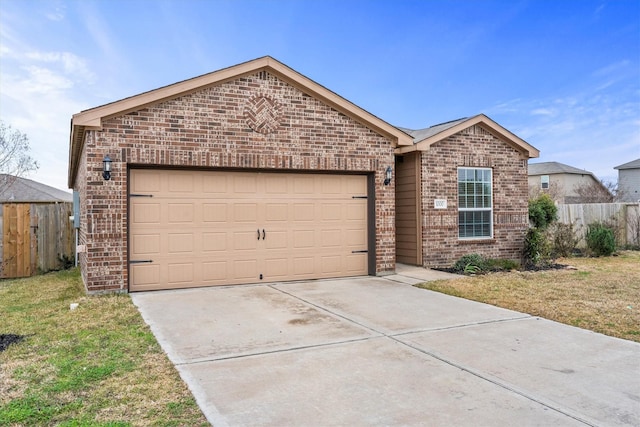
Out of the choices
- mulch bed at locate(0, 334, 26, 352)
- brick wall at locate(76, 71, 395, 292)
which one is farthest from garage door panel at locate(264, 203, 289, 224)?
mulch bed at locate(0, 334, 26, 352)

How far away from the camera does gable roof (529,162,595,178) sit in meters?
37.6

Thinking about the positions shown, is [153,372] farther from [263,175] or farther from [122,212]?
[263,175]

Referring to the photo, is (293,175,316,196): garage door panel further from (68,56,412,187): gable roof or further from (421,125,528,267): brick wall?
(421,125,528,267): brick wall

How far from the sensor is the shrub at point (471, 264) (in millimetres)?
11008

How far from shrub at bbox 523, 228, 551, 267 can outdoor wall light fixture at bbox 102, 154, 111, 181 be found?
1032 cm

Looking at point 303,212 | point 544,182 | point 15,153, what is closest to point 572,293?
point 303,212

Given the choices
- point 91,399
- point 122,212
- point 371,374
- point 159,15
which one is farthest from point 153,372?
point 159,15

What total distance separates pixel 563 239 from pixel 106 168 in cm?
1368

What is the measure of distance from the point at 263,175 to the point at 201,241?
1.84 metres

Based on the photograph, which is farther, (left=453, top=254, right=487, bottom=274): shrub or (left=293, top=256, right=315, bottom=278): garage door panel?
(left=453, top=254, right=487, bottom=274): shrub

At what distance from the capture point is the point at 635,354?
4949 millimetres

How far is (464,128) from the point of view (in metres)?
12.0

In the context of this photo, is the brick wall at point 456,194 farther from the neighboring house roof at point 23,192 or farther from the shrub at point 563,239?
the neighboring house roof at point 23,192

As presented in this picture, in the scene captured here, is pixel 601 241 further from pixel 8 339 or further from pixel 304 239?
pixel 8 339
